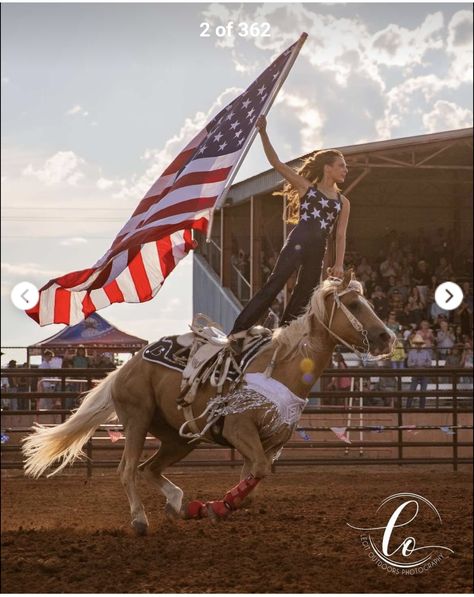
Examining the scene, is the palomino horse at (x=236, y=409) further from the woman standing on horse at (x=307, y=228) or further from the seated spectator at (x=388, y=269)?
the seated spectator at (x=388, y=269)

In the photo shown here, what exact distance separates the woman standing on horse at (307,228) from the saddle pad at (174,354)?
90 mm

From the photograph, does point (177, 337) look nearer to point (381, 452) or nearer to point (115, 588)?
point (115, 588)

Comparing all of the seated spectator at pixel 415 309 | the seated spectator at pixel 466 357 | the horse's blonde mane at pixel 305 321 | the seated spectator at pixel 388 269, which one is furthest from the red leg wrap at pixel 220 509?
the seated spectator at pixel 388 269

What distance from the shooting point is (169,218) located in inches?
257

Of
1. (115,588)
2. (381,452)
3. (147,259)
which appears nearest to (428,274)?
(381,452)

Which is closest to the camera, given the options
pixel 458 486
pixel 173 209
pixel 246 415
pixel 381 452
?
pixel 246 415

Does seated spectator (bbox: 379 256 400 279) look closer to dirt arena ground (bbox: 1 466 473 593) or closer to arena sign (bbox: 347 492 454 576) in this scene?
dirt arena ground (bbox: 1 466 473 593)

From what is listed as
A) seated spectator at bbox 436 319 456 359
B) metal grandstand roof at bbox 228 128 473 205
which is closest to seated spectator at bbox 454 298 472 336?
seated spectator at bbox 436 319 456 359

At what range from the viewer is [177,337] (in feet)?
22.4

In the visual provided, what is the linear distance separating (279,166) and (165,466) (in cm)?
220

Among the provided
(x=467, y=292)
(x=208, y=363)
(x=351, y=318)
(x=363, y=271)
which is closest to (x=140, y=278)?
(x=208, y=363)

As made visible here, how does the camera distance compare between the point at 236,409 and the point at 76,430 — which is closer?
the point at 236,409

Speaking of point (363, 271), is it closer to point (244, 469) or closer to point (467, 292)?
point (467, 292)

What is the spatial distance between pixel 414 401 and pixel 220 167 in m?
8.07
